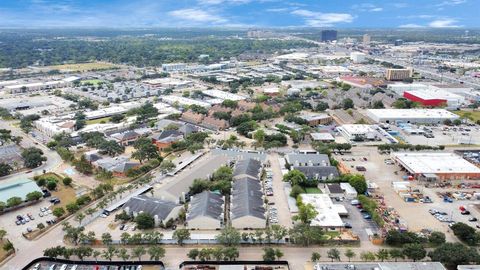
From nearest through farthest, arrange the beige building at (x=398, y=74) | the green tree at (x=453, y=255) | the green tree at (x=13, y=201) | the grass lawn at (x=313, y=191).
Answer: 1. the green tree at (x=453, y=255)
2. the green tree at (x=13, y=201)
3. the grass lawn at (x=313, y=191)
4. the beige building at (x=398, y=74)

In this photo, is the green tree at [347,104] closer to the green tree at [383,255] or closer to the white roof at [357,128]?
the white roof at [357,128]

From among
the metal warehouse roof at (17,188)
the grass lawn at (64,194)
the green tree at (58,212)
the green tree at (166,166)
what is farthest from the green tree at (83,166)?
the green tree at (58,212)

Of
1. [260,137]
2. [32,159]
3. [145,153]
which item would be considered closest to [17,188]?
[32,159]

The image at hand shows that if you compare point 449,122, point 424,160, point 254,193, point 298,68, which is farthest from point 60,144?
point 298,68

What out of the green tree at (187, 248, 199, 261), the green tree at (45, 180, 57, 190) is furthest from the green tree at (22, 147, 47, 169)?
the green tree at (187, 248, 199, 261)

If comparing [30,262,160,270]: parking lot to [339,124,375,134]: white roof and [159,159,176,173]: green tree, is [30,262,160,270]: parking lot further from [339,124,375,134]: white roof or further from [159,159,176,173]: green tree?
[339,124,375,134]: white roof

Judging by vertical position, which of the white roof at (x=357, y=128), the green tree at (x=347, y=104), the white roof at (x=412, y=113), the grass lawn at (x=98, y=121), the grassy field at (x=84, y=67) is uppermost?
the grassy field at (x=84, y=67)

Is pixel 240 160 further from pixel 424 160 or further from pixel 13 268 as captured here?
pixel 13 268

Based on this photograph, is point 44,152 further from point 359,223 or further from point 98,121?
point 359,223
